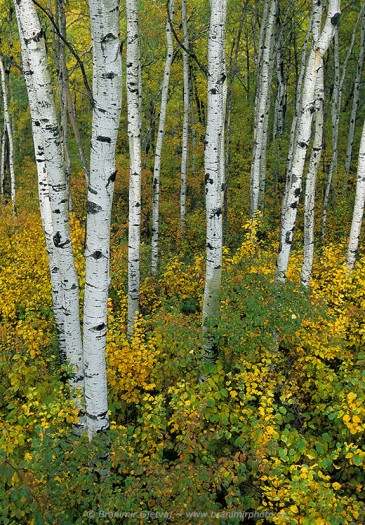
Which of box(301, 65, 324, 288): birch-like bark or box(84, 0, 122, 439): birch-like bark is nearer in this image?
box(84, 0, 122, 439): birch-like bark

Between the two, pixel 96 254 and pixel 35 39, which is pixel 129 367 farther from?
pixel 35 39

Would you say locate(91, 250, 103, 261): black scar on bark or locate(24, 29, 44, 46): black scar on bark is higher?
locate(24, 29, 44, 46): black scar on bark

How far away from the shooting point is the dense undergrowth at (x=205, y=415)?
11.4 ft

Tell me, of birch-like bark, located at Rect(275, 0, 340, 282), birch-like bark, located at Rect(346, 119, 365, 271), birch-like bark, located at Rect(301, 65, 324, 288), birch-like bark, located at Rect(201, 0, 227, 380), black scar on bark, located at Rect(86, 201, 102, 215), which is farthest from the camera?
birch-like bark, located at Rect(346, 119, 365, 271)

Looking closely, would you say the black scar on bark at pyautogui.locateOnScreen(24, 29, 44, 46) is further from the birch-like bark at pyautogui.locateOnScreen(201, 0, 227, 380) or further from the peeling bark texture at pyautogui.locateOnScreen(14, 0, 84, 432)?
the birch-like bark at pyautogui.locateOnScreen(201, 0, 227, 380)

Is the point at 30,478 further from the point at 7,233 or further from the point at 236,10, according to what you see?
the point at 236,10

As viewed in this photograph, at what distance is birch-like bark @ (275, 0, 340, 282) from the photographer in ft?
17.4

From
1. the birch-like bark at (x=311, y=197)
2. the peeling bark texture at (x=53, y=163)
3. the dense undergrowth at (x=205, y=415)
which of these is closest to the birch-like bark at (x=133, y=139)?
the dense undergrowth at (x=205, y=415)

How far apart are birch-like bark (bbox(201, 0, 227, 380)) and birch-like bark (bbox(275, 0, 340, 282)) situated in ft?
4.62

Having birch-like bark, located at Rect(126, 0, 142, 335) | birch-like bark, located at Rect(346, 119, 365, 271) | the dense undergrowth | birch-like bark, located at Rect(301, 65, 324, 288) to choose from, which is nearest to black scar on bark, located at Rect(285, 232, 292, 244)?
the dense undergrowth

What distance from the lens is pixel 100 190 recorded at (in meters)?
3.26

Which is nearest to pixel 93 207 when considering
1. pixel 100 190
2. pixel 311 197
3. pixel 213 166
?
pixel 100 190

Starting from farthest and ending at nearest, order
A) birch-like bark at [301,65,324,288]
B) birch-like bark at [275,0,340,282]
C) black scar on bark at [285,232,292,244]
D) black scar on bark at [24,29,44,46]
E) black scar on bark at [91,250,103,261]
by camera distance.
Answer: birch-like bark at [301,65,324,288] < black scar on bark at [285,232,292,244] < birch-like bark at [275,0,340,282] < black scar on bark at [24,29,44,46] < black scar on bark at [91,250,103,261]

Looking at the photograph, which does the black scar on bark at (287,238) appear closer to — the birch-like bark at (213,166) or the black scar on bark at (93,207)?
the birch-like bark at (213,166)
